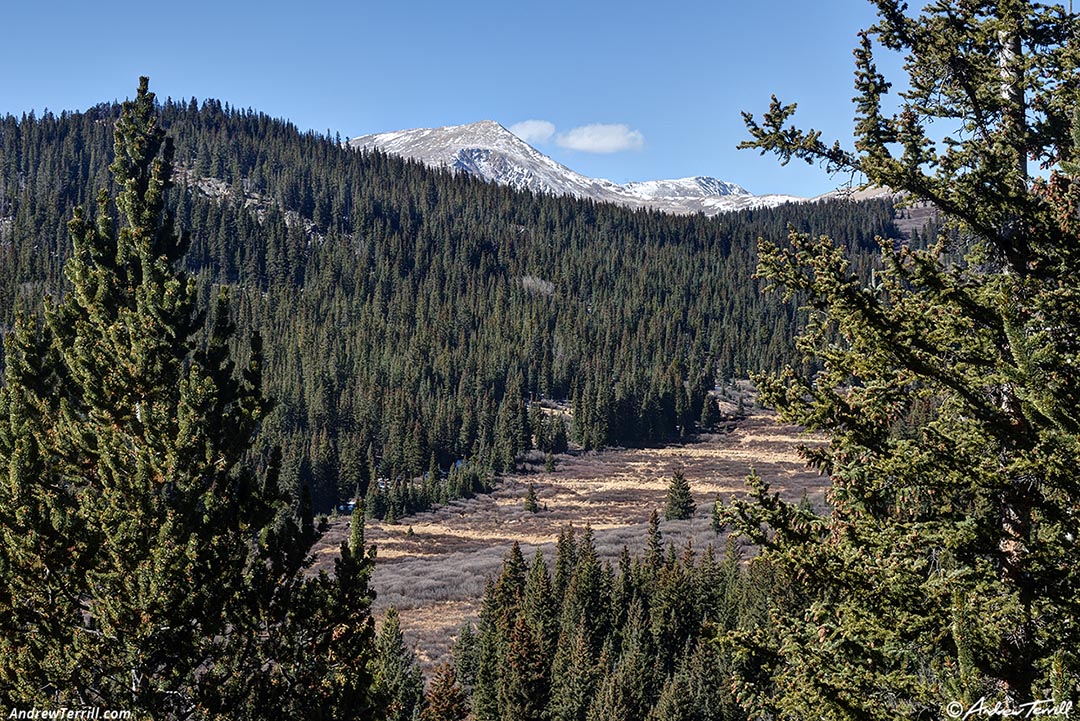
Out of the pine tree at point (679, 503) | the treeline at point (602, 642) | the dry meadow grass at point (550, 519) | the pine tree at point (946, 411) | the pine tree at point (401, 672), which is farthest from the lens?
the pine tree at point (679, 503)

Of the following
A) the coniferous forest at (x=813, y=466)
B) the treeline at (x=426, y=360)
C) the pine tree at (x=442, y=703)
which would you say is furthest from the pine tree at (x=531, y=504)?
the coniferous forest at (x=813, y=466)

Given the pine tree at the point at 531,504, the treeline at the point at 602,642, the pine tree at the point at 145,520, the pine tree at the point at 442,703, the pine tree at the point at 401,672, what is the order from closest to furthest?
1. the pine tree at the point at 145,520
2. the pine tree at the point at 442,703
3. the pine tree at the point at 401,672
4. the treeline at the point at 602,642
5. the pine tree at the point at 531,504

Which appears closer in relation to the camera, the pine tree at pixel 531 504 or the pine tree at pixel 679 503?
the pine tree at pixel 679 503

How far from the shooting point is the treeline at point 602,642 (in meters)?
31.4

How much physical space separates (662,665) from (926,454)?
35.6m

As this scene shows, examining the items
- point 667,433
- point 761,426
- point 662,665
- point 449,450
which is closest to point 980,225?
point 662,665

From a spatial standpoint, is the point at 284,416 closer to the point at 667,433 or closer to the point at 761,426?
the point at 667,433

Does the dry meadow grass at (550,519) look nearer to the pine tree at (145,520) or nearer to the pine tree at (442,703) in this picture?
the pine tree at (442,703)

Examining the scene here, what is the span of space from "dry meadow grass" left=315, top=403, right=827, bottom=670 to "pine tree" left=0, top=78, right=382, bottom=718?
93.1 ft

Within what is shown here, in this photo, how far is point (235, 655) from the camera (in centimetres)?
1116

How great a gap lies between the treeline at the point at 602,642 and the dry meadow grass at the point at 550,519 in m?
A: 6.77

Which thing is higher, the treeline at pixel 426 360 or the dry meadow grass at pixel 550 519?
the treeline at pixel 426 360

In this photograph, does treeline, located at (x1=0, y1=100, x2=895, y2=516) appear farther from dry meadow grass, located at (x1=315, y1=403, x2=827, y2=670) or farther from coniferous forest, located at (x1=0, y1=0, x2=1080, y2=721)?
coniferous forest, located at (x1=0, y1=0, x2=1080, y2=721)

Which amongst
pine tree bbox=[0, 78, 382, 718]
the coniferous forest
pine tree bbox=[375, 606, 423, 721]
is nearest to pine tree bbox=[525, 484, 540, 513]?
pine tree bbox=[375, 606, 423, 721]
